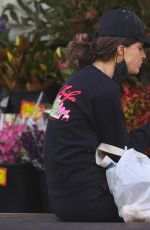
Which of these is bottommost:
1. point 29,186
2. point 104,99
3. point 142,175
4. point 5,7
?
point 29,186

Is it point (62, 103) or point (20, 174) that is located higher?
point (62, 103)

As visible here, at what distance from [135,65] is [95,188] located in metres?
0.69

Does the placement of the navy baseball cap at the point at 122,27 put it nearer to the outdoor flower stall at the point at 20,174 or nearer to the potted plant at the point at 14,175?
the outdoor flower stall at the point at 20,174

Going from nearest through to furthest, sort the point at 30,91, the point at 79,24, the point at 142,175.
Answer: the point at 142,175, the point at 79,24, the point at 30,91

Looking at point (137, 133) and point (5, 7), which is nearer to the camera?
point (137, 133)

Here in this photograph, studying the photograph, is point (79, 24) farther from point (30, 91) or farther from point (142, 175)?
point (142, 175)

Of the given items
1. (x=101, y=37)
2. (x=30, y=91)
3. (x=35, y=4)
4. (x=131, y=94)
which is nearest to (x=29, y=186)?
(x=131, y=94)

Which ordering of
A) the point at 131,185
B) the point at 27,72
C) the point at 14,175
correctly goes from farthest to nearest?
the point at 27,72 < the point at 14,175 < the point at 131,185

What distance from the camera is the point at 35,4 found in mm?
6613

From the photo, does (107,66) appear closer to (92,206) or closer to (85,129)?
(85,129)

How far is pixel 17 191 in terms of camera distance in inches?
188

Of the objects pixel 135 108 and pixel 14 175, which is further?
pixel 14 175

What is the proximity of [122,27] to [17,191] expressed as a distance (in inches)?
74.9

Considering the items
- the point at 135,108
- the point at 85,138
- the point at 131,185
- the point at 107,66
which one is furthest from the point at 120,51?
the point at 135,108
